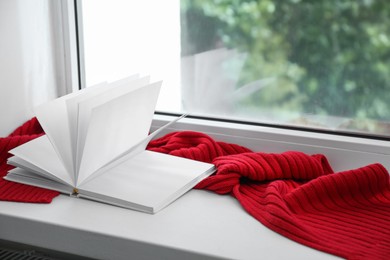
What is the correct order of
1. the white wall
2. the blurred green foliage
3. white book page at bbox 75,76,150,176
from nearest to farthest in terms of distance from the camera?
white book page at bbox 75,76,150,176
the blurred green foliage
the white wall

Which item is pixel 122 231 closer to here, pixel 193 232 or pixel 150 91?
pixel 193 232

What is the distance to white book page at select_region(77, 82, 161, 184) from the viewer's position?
44.5 inches

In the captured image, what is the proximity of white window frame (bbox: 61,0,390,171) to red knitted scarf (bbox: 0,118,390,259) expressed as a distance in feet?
0.13

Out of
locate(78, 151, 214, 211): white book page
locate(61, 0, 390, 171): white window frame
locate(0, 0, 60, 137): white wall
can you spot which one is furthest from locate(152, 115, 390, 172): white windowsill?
locate(0, 0, 60, 137): white wall

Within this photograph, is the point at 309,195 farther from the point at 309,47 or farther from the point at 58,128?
the point at 58,128

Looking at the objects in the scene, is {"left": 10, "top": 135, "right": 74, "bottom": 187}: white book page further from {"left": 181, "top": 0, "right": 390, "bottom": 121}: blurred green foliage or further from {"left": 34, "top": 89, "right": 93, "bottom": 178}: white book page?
{"left": 181, "top": 0, "right": 390, "bottom": 121}: blurred green foliage

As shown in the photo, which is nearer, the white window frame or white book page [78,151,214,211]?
white book page [78,151,214,211]

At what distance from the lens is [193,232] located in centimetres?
106

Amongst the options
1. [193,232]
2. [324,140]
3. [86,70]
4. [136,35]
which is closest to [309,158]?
[324,140]

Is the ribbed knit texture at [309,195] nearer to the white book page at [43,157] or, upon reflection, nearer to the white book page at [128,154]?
the white book page at [128,154]

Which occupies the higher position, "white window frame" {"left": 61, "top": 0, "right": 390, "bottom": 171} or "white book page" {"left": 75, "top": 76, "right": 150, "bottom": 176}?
"white book page" {"left": 75, "top": 76, "right": 150, "bottom": 176}

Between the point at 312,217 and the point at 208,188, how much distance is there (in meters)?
0.22

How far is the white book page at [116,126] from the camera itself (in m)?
1.13

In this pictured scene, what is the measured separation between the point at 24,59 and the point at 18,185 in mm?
363
